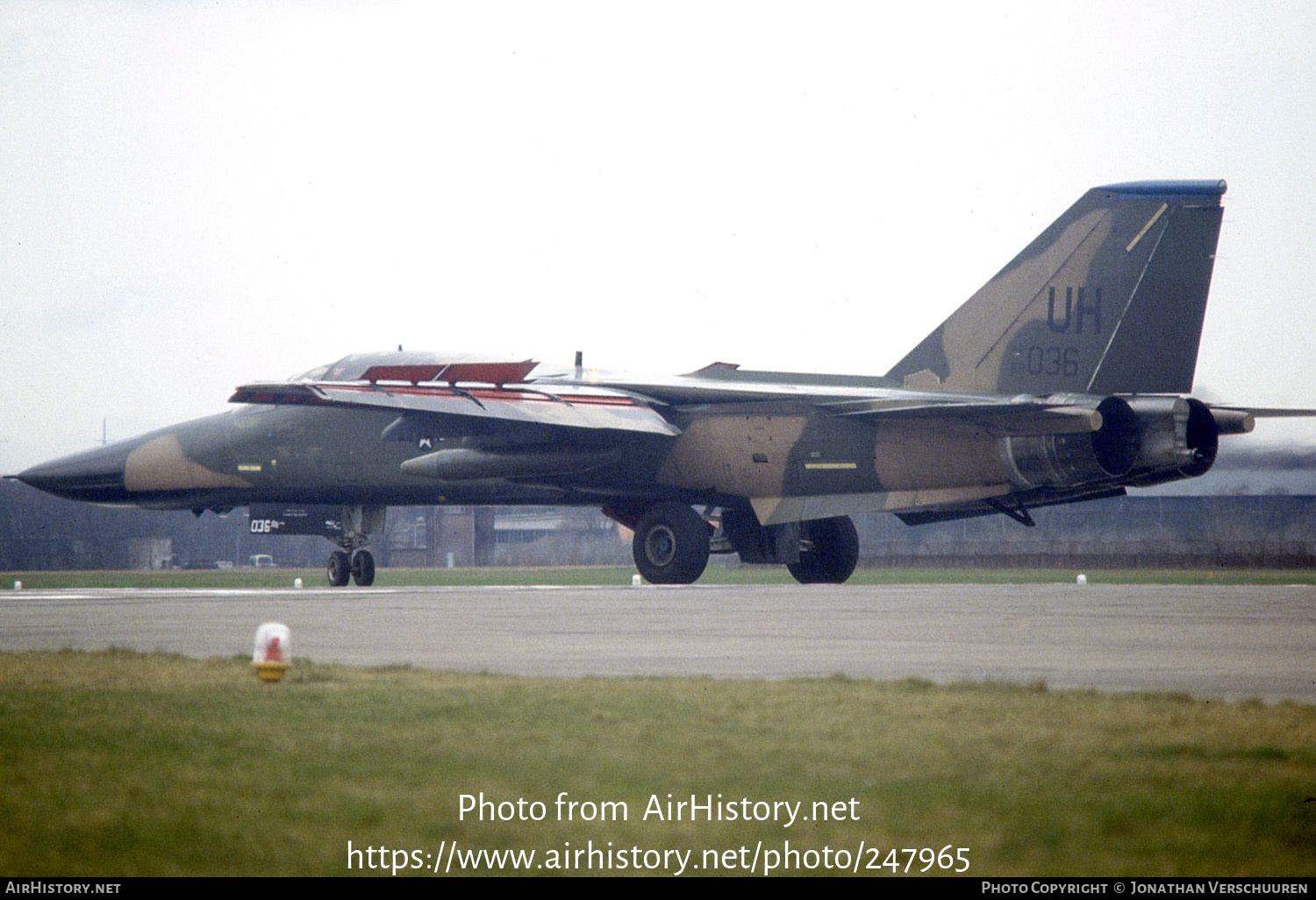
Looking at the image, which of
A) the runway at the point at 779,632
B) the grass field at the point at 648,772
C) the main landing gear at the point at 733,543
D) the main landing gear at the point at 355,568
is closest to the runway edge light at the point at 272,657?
the grass field at the point at 648,772

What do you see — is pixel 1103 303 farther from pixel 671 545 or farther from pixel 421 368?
pixel 421 368

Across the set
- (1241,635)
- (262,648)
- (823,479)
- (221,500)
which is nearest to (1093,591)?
(823,479)

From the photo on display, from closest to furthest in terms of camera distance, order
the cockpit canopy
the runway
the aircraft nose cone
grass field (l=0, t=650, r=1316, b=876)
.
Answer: grass field (l=0, t=650, r=1316, b=876) → the runway → the cockpit canopy → the aircraft nose cone

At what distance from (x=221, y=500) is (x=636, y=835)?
22387mm

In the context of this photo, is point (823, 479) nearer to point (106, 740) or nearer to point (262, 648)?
point (262, 648)

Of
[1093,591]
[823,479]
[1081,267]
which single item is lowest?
[1093,591]

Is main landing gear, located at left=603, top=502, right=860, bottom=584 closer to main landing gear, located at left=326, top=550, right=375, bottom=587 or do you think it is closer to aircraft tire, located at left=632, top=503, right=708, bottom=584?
aircraft tire, located at left=632, top=503, right=708, bottom=584

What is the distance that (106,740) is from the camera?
6.26m

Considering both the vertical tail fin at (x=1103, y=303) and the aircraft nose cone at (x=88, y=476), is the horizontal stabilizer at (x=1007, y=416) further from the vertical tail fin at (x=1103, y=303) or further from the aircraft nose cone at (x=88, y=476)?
the aircraft nose cone at (x=88, y=476)

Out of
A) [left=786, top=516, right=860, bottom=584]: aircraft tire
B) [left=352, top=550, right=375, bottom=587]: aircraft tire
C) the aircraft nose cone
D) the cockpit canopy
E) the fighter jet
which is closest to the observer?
the fighter jet

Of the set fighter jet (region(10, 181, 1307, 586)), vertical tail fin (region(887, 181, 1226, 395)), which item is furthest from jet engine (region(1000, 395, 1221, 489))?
vertical tail fin (region(887, 181, 1226, 395))

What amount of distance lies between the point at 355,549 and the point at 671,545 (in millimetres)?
6933

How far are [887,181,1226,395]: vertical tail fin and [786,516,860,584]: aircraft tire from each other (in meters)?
3.45

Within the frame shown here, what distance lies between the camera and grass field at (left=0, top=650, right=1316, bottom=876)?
438 cm
